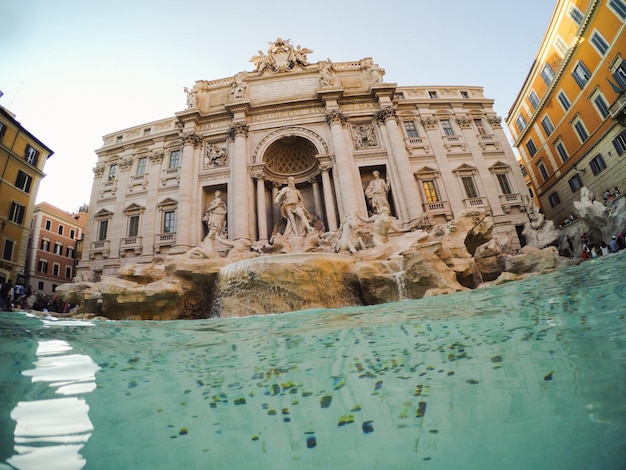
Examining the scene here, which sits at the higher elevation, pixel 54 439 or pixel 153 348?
pixel 153 348

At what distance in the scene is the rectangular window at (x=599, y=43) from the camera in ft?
49.3

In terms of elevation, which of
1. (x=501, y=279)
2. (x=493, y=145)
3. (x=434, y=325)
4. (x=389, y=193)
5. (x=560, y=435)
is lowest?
(x=560, y=435)

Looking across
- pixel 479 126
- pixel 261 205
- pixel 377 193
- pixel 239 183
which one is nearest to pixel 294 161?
pixel 239 183

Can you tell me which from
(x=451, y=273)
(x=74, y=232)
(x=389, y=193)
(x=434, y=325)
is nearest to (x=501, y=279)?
(x=451, y=273)

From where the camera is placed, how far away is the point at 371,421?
1219 mm

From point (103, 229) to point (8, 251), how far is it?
193 inches

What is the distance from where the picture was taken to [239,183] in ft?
53.7

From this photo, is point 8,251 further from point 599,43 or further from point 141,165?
point 599,43

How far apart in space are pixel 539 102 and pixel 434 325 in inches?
979

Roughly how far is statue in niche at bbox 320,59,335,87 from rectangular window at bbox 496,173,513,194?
466 inches

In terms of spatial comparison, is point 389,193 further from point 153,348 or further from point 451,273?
point 153,348

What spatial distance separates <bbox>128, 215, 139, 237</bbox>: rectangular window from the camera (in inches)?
695

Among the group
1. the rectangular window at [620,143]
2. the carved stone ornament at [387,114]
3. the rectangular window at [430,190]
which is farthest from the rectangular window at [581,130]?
the carved stone ornament at [387,114]

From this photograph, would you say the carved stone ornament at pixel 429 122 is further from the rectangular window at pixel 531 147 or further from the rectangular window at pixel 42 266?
the rectangular window at pixel 42 266
